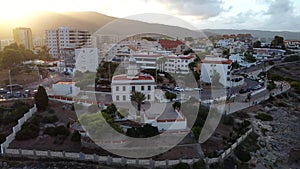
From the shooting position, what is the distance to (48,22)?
108188 millimetres

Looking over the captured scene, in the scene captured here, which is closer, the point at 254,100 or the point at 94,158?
the point at 94,158

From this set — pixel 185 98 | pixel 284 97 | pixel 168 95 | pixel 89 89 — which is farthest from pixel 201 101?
pixel 284 97

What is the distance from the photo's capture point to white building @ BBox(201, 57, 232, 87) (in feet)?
97.6

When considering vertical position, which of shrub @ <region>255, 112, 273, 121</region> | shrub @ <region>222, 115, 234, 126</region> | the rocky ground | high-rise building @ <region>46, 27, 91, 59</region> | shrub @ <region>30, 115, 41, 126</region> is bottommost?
the rocky ground

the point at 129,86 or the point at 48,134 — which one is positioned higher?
the point at 129,86

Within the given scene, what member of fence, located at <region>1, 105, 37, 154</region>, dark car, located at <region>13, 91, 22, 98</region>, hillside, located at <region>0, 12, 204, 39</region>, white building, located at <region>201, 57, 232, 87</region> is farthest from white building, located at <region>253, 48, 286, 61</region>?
hillside, located at <region>0, 12, 204, 39</region>

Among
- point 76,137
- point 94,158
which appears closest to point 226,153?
point 94,158

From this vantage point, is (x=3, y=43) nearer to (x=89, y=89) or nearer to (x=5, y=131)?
(x=89, y=89)

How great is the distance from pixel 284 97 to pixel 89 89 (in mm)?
21100

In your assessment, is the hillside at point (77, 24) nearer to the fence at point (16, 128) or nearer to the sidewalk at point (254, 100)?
the sidewalk at point (254, 100)

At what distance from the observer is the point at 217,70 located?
30422mm

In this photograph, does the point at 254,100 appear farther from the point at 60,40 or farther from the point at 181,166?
the point at 60,40

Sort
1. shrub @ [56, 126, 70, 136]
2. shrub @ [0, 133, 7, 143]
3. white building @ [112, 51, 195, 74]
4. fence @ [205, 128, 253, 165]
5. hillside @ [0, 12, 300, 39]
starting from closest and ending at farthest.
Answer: fence @ [205, 128, 253, 165]
shrub @ [0, 133, 7, 143]
shrub @ [56, 126, 70, 136]
white building @ [112, 51, 195, 74]
hillside @ [0, 12, 300, 39]

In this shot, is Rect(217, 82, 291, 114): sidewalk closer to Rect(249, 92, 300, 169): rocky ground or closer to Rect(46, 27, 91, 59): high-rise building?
Rect(249, 92, 300, 169): rocky ground
